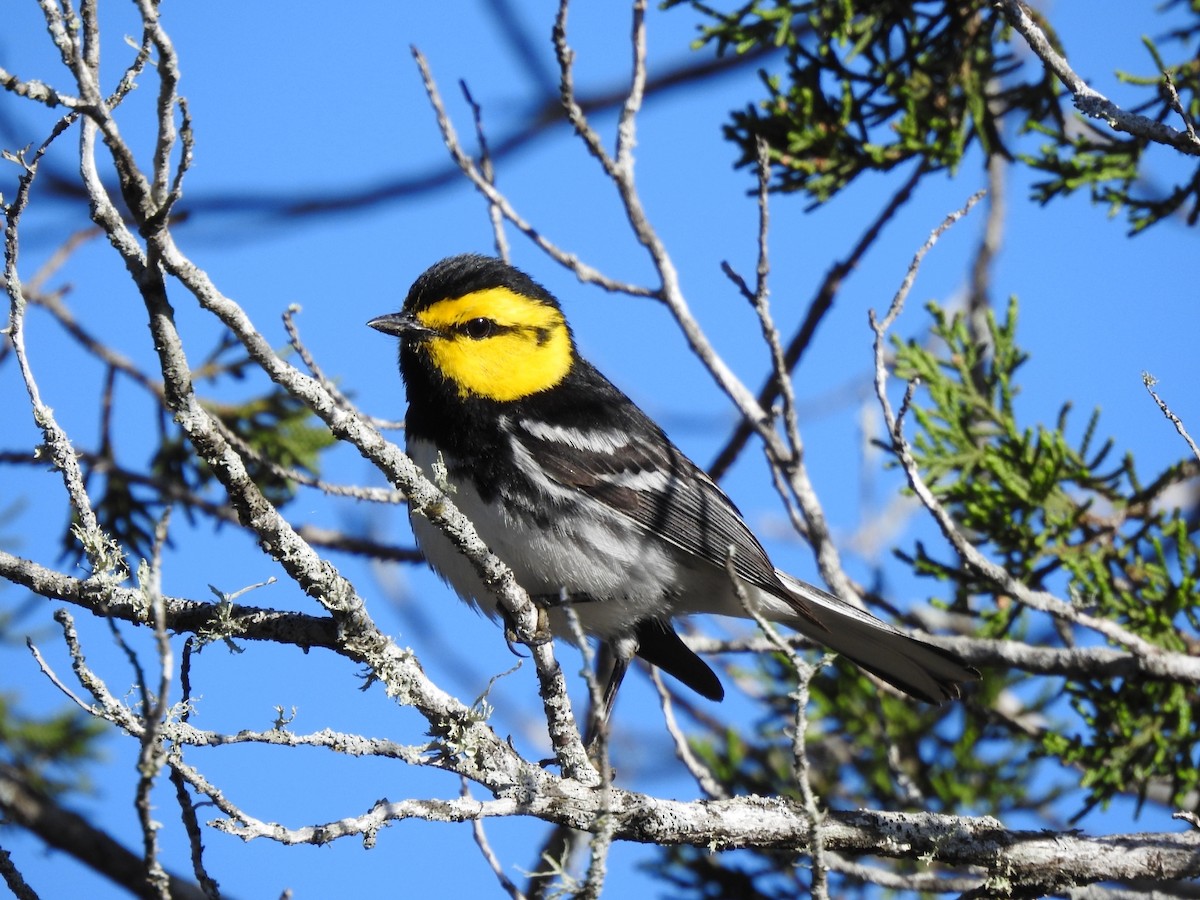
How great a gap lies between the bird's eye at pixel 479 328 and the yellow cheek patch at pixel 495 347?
0.01 m

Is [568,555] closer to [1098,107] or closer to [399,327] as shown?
[399,327]

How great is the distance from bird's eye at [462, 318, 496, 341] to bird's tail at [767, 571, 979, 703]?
1412mm

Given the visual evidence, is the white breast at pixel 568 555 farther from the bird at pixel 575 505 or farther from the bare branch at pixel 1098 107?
the bare branch at pixel 1098 107

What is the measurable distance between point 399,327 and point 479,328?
291 mm

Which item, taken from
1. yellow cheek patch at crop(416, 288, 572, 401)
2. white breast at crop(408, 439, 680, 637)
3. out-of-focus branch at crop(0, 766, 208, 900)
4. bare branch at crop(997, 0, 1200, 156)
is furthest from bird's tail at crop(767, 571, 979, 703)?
out-of-focus branch at crop(0, 766, 208, 900)

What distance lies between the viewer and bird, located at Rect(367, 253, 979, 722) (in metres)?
4.08

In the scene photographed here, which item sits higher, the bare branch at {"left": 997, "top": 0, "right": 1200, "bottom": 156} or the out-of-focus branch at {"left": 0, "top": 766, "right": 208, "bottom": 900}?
the bare branch at {"left": 997, "top": 0, "right": 1200, "bottom": 156}

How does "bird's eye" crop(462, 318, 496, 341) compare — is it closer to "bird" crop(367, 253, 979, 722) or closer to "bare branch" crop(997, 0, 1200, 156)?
"bird" crop(367, 253, 979, 722)

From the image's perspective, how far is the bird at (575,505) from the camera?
408 centimetres

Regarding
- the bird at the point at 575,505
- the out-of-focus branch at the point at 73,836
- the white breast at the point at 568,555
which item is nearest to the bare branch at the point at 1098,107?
the bird at the point at 575,505

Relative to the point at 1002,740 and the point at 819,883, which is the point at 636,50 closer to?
the point at 819,883

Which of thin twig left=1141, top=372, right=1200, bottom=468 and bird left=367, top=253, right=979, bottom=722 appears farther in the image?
bird left=367, top=253, right=979, bottom=722

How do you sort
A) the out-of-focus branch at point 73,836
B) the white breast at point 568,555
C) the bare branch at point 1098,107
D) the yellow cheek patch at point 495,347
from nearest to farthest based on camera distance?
the bare branch at point 1098,107
the out-of-focus branch at point 73,836
the white breast at point 568,555
the yellow cheek patch at point 495,347

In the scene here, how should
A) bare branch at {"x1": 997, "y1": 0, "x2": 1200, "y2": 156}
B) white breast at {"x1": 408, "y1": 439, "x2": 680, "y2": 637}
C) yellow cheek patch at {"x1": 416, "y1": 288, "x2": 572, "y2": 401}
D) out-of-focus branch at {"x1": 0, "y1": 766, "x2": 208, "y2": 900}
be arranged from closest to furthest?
bare branch at {"x1": 997, "y1": 0, "x2": 1200, "y2": 156} < out-of-focus branch at {"x1": 0, "y1": 766, "x2": 208, "y2": 900} < white breast at {"x1": 408, "y1": 439, "x2": 680, "y2": 637} < yellow cheek patch at {"x1": 416, "y1": 288, "x2": 572, "y2": 401}
